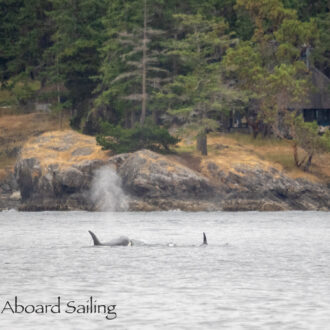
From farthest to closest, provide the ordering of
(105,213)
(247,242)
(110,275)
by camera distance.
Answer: (105,213) < (247,242) < (110,275)

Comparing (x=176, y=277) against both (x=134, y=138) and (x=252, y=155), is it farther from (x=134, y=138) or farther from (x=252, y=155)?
(x=252, y=155)

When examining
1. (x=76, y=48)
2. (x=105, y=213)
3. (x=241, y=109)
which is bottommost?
(x=105, y=213)

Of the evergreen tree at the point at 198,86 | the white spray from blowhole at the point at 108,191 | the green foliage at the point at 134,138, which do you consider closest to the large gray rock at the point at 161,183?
the white spray from blowhole at the point at 108,191

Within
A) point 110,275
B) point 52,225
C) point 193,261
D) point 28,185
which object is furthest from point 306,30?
point 110,275

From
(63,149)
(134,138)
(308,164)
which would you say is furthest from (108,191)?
(308,164)

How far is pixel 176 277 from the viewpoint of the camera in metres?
29.4

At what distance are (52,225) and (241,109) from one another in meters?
32.5

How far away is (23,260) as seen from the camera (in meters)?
35.3

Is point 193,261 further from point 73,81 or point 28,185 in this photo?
point 73,81

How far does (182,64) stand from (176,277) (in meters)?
53.7

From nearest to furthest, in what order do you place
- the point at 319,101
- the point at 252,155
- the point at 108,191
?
1. the point at 108,191
2. the point at 252,155
3. the point at 319,101

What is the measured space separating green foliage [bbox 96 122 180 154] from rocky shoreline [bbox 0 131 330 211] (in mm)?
1153

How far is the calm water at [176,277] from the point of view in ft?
70.6

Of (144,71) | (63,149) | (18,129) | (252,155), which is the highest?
(144,71)
